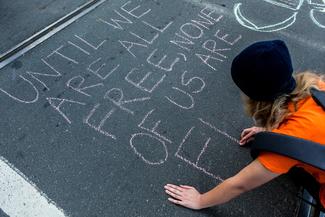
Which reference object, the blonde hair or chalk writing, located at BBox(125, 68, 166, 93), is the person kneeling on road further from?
chalk writing, located at BBox(125, 68, 166, 93)

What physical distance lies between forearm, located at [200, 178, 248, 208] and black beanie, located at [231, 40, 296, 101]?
47 cm

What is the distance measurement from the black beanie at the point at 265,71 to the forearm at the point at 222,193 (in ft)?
1.54

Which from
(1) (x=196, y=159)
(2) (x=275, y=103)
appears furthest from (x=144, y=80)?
(2) (x=275, y=103)

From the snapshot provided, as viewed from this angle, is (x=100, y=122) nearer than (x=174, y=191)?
No

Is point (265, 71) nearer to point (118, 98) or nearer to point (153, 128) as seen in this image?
point (153, 128)

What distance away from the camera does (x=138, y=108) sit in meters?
2.59

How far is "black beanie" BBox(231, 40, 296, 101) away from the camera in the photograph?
151cm

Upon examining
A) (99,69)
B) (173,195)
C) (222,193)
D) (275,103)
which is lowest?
(173,195)

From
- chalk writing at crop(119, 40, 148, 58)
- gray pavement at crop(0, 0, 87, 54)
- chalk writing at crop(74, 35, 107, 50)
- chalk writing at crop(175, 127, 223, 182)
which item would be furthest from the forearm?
gray pavement at crop(0, 0, 87, 54)

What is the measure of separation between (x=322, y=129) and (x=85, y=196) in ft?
4.61

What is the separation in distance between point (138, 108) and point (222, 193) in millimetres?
1021

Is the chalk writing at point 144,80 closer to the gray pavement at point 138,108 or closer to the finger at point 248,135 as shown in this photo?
the gray pavement at point 138,108

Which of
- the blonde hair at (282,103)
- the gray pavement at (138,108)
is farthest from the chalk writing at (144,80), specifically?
the blonde hair at (282,103)

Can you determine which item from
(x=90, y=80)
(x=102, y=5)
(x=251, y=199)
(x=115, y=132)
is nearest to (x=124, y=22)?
(x=102, y=5)
